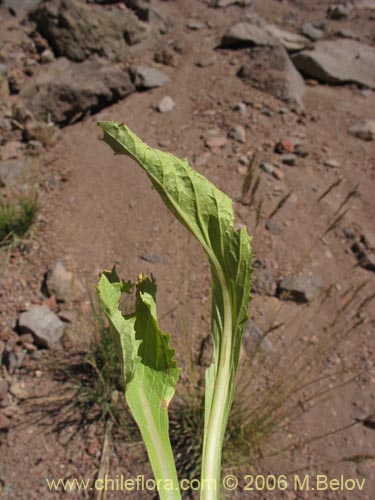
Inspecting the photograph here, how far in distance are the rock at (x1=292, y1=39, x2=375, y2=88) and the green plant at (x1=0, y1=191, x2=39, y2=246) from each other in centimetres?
274

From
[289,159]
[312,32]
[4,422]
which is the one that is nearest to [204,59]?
[312,32]

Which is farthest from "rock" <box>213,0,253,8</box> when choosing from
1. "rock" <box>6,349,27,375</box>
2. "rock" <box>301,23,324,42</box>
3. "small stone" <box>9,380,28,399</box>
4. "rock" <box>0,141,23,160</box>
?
"small stone" <box>9,380,28,399</box>

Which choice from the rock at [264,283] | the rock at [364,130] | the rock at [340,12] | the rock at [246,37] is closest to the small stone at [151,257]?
the rock at [264,283]

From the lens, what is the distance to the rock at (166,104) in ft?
12.1

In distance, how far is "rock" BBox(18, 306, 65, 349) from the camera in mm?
2297

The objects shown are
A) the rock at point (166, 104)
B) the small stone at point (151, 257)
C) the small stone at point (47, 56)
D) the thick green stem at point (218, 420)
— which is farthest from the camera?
the small stone at point (47, 56)

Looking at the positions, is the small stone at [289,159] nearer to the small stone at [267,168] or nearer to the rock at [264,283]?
the small stone at [267,168]

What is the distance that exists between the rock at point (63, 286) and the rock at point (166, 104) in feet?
5.59

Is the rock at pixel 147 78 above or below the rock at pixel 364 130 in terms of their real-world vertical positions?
below

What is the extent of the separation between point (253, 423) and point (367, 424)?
561 mm

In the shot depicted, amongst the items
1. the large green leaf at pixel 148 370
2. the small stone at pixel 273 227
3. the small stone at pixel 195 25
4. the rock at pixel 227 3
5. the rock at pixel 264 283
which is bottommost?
the rock at pixel 264 283

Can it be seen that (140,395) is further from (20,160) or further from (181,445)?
(20,160)

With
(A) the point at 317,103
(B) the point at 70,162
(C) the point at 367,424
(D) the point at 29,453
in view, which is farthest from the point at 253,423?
(A) the point at 317,103

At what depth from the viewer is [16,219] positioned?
2.74 metres
